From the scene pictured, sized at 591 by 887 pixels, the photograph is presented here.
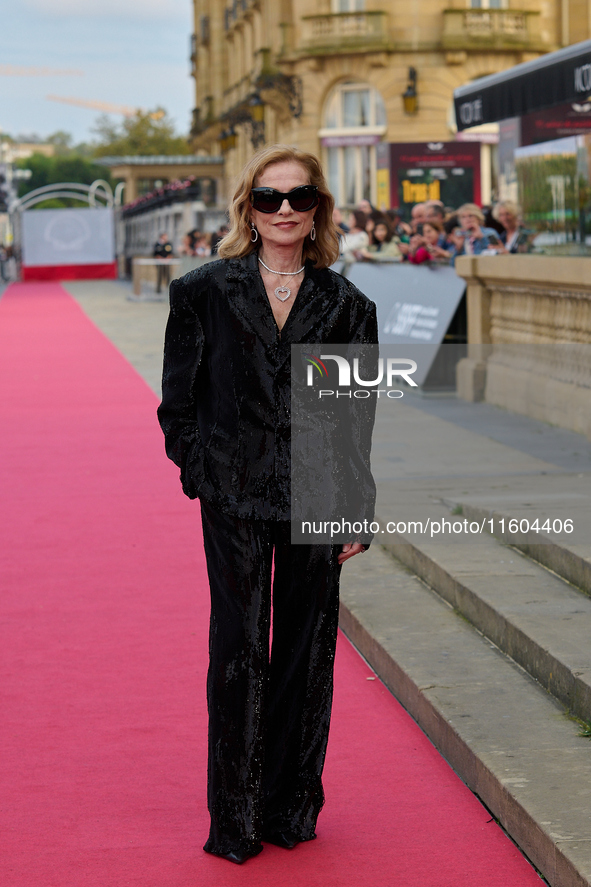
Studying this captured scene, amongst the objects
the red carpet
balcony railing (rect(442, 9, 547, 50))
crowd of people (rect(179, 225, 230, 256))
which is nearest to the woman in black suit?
the red carpet

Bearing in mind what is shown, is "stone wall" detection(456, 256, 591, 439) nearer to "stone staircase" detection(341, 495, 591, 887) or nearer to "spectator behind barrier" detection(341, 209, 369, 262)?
"stone staircase" detection(341, 495, 591, 887)

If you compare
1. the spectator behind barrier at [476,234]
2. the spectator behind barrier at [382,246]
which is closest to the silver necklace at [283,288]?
the spectator behind barrier at [476,234]

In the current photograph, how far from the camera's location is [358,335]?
350 centimetres

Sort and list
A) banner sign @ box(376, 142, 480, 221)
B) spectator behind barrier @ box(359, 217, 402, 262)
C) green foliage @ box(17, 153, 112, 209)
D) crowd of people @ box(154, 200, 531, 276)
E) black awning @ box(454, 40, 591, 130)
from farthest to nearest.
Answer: green foliage @ box(17, 153, 112, 209) < banner sign @ box(376, 142, 480, 221) < spectator behind barrier @ box(359, 217, 402, 262) < crowd of people @ box(154, 200, 531, 276) < black awning @ box(454, 40, 591, 130)

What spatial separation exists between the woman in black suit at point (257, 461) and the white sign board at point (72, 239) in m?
56.7

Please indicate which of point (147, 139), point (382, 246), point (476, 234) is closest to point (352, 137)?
Answer: point (382, 246)

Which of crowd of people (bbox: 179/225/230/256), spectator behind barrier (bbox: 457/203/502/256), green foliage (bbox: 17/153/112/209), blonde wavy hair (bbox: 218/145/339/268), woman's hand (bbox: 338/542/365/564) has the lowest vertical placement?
woman's hand (bbox: 338/542/365/564)

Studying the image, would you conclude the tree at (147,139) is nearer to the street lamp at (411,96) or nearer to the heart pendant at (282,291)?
the street lamp at (411,96)

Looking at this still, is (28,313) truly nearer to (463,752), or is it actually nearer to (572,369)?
(572,369)

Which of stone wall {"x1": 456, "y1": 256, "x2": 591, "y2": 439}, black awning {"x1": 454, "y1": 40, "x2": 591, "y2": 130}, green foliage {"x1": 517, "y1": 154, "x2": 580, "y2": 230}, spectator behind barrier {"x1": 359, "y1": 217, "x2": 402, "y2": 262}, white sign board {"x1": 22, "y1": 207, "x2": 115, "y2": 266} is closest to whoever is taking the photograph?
stone wall {"x1": 456, "y1": 256, "x2": 591, "y2": 439}

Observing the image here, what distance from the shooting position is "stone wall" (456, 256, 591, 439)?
9.90 m

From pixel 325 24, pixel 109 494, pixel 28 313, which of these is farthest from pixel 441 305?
pixel 325 24

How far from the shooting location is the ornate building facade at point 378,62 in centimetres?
3953

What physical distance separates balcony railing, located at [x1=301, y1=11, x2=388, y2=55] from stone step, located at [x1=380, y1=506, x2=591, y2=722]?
116ft
